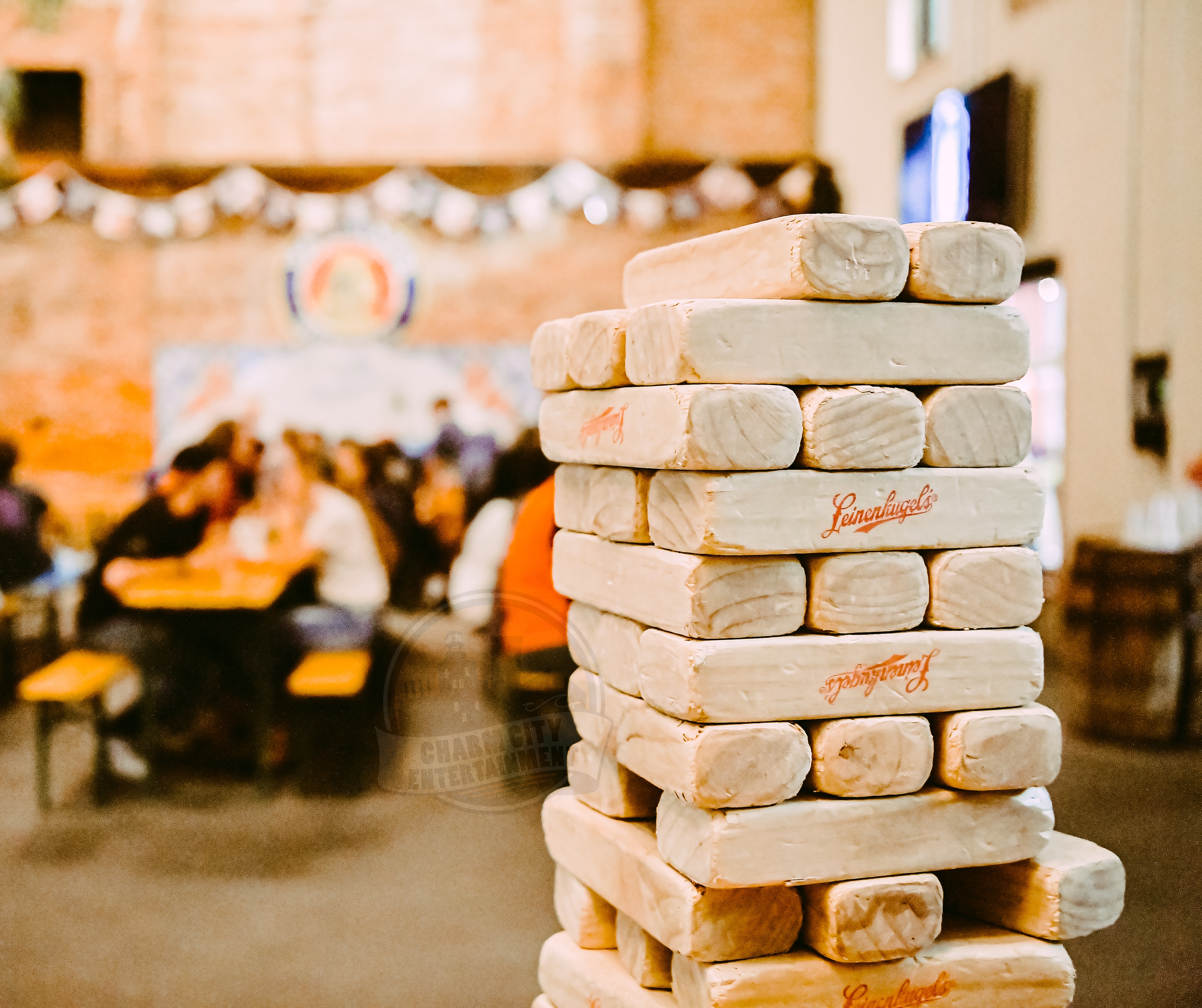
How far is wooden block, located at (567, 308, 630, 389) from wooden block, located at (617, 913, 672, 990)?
Answer: 3.70 feet

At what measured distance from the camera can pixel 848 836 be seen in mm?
2090

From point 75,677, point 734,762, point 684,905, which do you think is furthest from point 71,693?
point 734,762

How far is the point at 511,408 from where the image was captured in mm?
10945

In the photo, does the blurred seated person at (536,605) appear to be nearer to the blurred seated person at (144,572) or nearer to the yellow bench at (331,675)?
the yellow bench at (331,675)

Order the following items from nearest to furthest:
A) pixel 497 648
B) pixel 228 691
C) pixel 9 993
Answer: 1. pixel 9 993
2. pixel 497 648
3. pixel 228 691

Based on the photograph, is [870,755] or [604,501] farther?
[604,501]

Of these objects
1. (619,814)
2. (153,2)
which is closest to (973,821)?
(619,814)

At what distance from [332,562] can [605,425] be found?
12.3ft

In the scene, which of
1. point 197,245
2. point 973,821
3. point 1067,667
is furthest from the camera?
point 197,245

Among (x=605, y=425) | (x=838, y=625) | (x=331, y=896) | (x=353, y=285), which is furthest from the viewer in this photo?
(x=353, y=285)

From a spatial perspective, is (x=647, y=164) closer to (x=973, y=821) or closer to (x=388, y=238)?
(x=388, y=238)

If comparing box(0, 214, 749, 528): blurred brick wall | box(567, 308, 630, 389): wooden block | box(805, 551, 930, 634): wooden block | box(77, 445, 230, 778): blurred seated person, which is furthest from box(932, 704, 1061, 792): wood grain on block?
box(0, 214, 749, 528): blurred brick wall

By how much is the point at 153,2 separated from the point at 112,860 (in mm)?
9430

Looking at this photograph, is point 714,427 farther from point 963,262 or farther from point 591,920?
point 591,920
